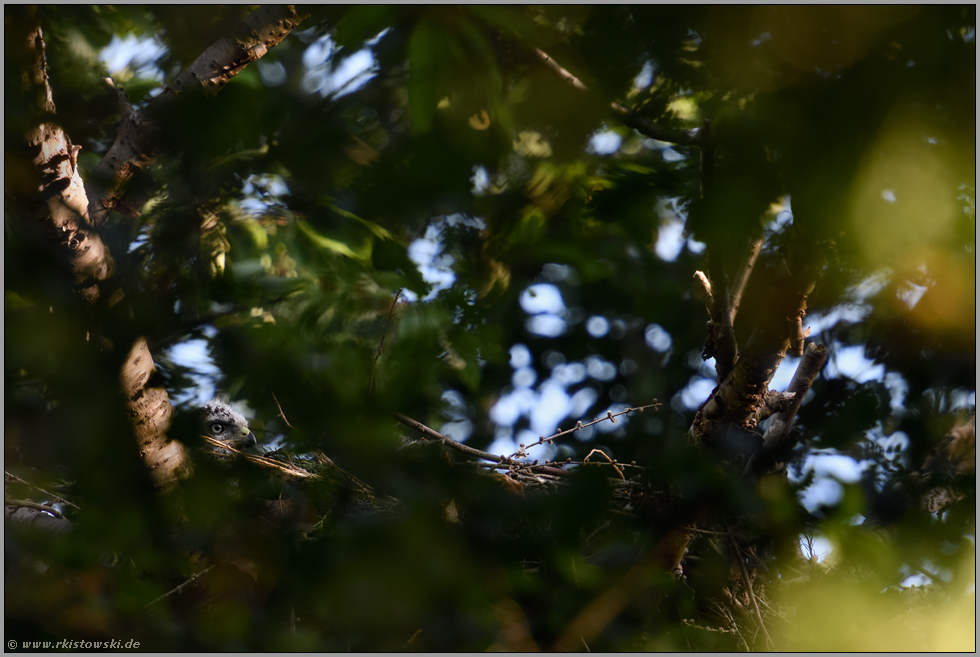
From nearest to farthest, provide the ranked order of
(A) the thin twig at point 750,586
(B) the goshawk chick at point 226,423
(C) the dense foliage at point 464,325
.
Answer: (C) the dense foliage at point 464,325
(A) the thin twig at point 750,586
(B) the goshawk chick at point 226,423

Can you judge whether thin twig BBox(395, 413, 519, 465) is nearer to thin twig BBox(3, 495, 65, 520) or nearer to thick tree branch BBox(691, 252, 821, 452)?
thick tree branch BBox(691, 252, 821, 452)

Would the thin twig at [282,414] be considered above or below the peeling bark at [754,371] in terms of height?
above

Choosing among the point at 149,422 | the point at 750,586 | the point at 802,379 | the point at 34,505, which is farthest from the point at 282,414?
the point at 802,379

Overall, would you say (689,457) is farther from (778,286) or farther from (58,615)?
(58,615)

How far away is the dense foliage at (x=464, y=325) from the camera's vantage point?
57cm

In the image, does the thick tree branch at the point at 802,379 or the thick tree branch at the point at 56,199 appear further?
the thick tree branch at the point at 802,379

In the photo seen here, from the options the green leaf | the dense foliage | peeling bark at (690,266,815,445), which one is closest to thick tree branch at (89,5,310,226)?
the dense foliage

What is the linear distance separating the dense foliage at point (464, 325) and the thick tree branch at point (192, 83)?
17 mm

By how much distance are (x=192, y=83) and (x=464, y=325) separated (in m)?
0.62

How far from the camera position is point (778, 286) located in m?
1.08

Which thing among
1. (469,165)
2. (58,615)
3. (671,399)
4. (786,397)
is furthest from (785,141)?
(671,399)

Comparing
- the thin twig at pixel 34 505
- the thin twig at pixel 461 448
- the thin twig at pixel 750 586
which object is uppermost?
the thin twig at pixel 34 505

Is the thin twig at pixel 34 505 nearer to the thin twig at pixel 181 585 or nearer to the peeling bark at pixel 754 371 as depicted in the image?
the thin twig at pixel 181 585

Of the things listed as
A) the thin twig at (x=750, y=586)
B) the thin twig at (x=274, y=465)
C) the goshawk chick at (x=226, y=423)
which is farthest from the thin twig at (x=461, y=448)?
the goshawk chick at (x=226, y=423)
